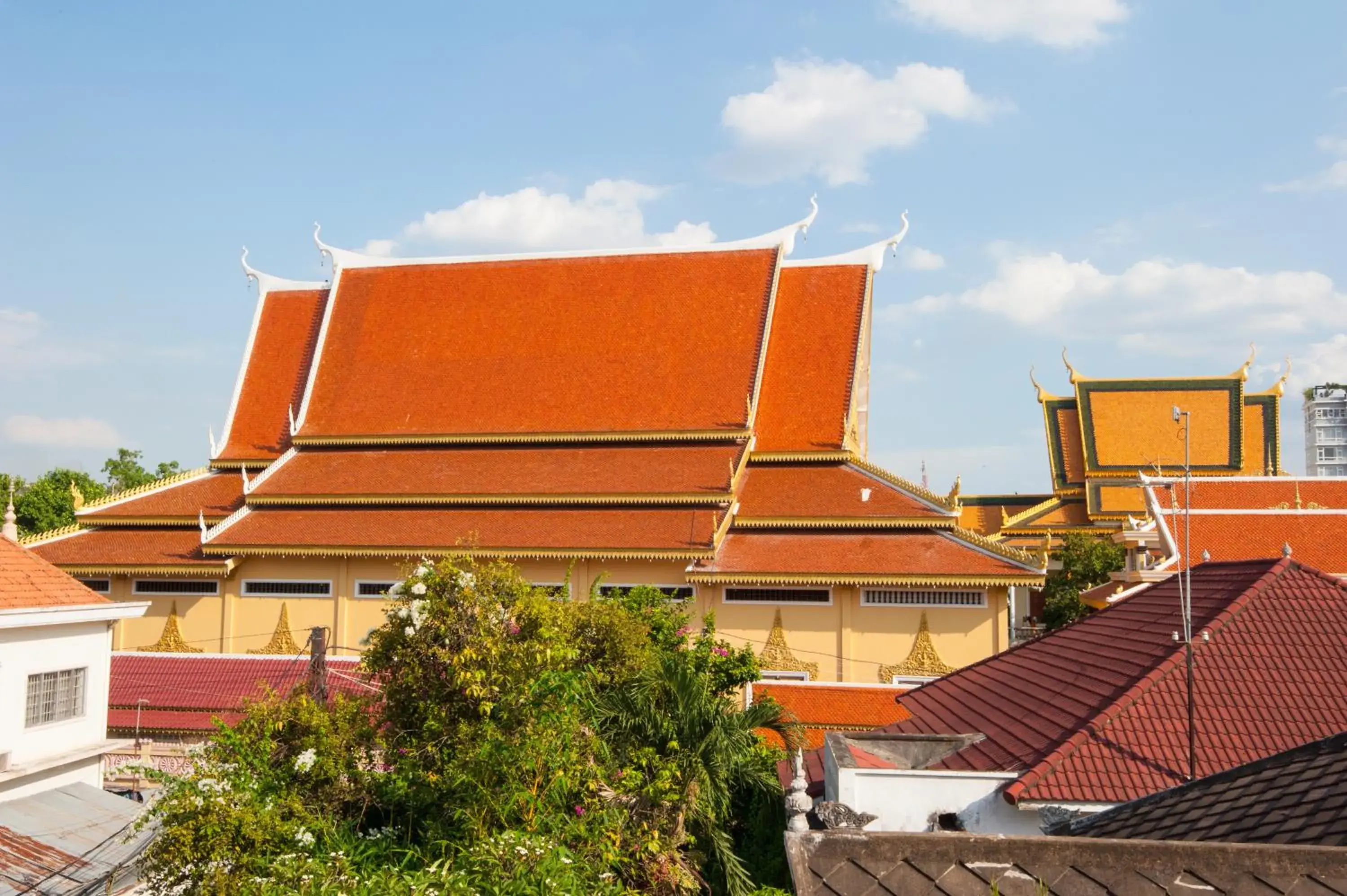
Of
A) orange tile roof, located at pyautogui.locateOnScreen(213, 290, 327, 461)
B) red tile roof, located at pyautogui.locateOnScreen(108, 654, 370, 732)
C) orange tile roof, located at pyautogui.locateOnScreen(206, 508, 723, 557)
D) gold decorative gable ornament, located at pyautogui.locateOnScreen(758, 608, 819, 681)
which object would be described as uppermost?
orange tile roof, located at pyautogui.locateOnScreen(213, 290, 327, 461)

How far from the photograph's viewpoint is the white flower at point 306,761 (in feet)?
23.1

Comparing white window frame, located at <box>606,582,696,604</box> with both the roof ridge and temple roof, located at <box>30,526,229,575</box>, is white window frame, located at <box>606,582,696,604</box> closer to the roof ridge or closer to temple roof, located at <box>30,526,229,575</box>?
temple roof, located at <box>30,526,229,575</box>

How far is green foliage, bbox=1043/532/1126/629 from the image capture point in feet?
88.0

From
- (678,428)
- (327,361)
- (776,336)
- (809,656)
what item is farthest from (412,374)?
(809,656)

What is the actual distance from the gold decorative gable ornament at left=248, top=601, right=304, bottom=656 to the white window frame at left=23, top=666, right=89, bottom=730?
23.5 feet

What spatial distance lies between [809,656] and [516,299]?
10.1 m

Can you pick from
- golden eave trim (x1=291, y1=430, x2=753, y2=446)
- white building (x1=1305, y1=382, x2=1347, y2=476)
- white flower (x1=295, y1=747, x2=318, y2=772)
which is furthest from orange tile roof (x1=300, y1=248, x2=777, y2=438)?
white building (x1=1305, y1=382, x2=1347, y2=476)

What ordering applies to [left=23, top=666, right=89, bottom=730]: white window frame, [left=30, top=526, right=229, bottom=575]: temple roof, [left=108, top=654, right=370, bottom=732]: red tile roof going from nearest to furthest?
[left=23, top=666, right=89, bottom=730]: white window frame, [left=108, top=654, right=370, bottom=732]: red tile roof, [left=30, top=526, right=229, bottom=575]: temple roof

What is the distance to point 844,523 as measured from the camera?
726 inches

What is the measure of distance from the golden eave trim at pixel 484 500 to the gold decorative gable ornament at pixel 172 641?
1.76 m

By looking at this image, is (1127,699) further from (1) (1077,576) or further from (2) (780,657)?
(1) (1077,576)

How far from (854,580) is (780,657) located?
5.94 ft

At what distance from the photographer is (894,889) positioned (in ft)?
9.82

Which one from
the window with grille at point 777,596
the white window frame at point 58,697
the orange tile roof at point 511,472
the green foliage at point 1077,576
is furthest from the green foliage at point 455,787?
the green foliage at point 1077,576
